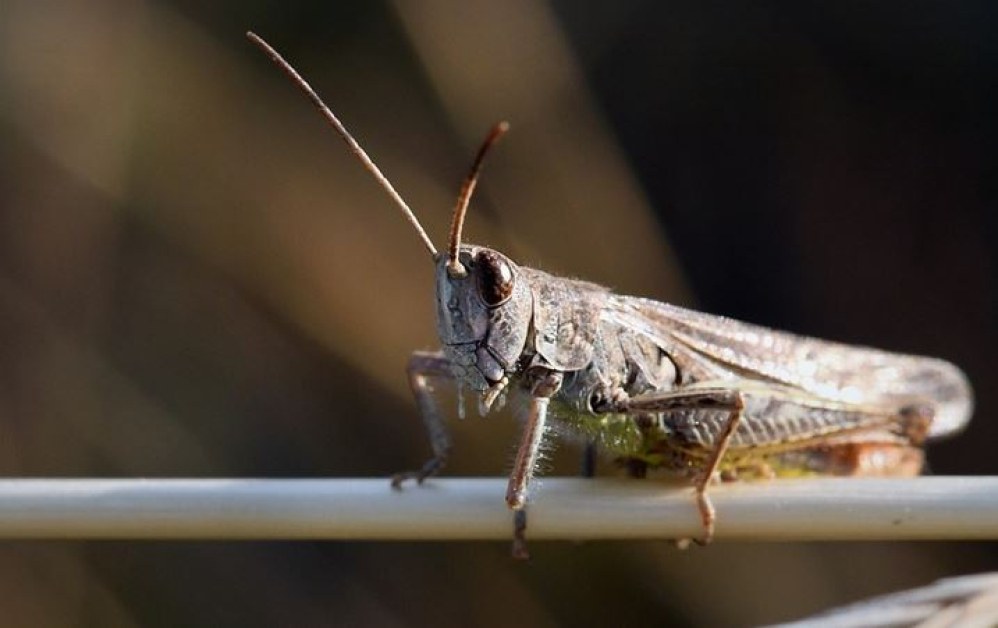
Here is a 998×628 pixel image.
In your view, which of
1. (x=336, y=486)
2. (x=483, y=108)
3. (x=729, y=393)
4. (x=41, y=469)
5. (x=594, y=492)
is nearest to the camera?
(x=336, y=486)

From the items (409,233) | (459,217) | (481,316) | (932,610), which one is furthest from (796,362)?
(409,233)

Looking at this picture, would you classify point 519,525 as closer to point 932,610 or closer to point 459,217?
point 459,217

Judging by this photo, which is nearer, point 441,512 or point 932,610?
point 932,610

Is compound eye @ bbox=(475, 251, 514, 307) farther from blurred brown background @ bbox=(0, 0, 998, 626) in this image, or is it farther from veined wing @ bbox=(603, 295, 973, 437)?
blurred brown background @ bbox=(0, 0, 998, 626)

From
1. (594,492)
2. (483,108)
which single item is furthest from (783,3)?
(594,492)

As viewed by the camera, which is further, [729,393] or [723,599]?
[723,599]

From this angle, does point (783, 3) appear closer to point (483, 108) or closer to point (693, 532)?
point (483, 108)
